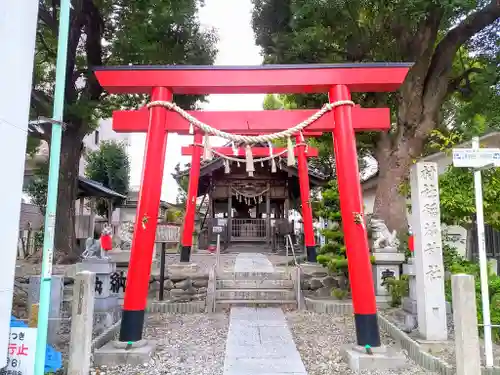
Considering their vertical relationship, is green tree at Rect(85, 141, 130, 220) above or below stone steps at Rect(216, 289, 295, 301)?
above

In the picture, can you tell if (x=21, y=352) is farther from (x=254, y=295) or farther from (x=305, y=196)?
(x=305, y=196)

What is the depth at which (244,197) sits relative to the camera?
1884 cm

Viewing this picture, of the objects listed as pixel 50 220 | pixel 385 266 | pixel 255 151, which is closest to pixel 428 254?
pixel 385 266

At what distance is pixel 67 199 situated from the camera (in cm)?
1208

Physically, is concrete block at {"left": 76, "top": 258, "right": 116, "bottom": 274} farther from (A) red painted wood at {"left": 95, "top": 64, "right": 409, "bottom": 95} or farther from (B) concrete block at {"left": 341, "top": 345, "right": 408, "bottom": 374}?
(B) concrete block at {"left": 341, "top": 345, "right": 408, "bottom": 374}

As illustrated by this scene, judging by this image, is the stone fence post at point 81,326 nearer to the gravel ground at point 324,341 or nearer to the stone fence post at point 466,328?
the gravel ground at point 324,341

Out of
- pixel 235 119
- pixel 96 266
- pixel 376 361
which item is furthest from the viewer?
pixel 96 266

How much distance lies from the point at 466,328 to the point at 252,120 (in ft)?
13.5

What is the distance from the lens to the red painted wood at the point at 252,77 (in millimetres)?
5707

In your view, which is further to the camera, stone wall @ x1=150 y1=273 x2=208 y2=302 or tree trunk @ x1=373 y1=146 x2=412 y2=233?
tree trunk @ x1=373 y1=146 x2=412 y2=233

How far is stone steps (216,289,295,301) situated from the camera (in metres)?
8.78

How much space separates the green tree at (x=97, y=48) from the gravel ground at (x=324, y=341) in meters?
8.51

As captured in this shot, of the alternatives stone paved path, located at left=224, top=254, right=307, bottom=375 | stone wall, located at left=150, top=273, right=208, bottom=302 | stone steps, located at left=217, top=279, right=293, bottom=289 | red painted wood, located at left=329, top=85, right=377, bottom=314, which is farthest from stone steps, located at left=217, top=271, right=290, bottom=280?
red painted wood, located at left=329, top=85, right=377, bottom=314

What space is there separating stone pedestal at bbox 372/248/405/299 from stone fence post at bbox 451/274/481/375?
426 cm
